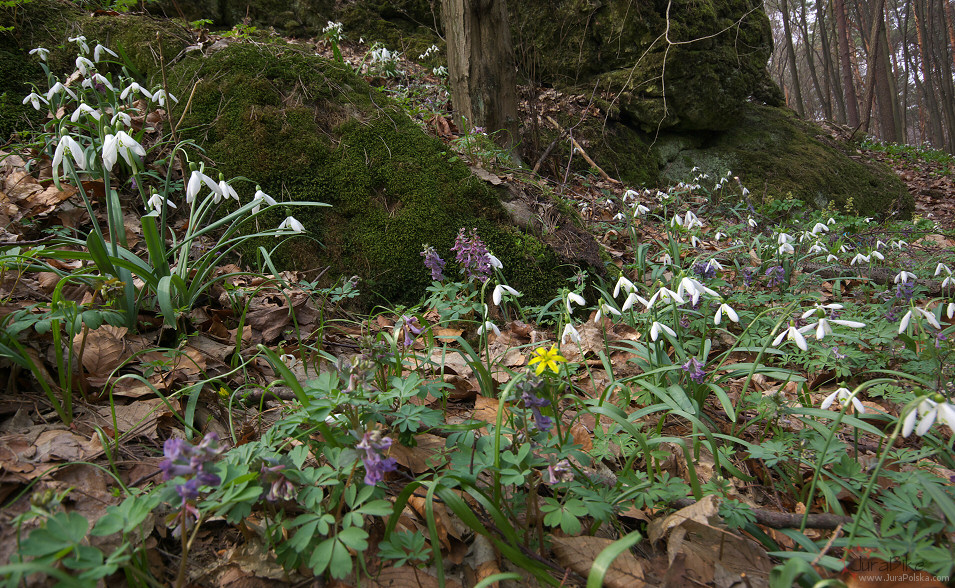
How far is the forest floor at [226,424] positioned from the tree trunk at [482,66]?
277cm

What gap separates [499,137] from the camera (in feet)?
16.4

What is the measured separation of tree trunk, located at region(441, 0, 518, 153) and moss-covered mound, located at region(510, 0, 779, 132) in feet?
7.24

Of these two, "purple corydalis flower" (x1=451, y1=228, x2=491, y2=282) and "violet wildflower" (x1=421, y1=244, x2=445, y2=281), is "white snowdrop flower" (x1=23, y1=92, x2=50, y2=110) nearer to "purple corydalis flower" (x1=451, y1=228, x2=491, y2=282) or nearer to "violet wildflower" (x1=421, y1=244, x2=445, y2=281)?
"violet wildflower" (x1=421, y1=244, x2=445, y2=281)

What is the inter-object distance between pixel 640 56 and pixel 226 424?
7.03 metres

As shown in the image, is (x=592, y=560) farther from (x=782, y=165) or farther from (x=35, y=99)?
(x=782, y=165)

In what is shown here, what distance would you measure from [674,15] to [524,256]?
5976 millimetres

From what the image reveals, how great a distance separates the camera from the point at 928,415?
116cm

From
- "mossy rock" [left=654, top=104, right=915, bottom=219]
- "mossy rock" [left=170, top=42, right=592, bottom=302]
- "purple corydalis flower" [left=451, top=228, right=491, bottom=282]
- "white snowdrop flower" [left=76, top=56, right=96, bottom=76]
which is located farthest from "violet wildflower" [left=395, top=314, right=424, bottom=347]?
"mossy rock" [left=654, top=104, right=915, bottom=219]

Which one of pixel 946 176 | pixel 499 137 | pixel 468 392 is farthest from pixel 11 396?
pixel 946 176

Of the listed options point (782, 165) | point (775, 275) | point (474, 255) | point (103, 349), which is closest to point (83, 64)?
point (103, 349)

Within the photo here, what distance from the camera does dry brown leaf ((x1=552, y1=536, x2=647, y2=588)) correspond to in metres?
1.23

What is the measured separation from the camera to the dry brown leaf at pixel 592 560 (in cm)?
123

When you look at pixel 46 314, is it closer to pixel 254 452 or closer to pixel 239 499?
pixel 254 452

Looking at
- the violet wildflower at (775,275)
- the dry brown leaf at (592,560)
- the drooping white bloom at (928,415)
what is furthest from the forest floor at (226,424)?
the violet wildflower at (775,275)
